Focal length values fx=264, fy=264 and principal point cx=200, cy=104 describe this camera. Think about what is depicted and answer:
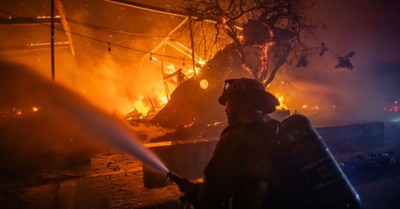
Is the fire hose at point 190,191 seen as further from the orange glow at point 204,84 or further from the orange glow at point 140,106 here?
the orange glow at point 140,106

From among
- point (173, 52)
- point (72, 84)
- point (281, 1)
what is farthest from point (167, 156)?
point (72, 84)

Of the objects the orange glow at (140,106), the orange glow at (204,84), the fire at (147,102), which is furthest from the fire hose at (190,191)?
the orange glow at (140,106)

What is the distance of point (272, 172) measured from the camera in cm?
205

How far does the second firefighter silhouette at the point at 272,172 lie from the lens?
205cm

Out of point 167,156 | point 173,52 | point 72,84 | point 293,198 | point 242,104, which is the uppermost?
point 173,52

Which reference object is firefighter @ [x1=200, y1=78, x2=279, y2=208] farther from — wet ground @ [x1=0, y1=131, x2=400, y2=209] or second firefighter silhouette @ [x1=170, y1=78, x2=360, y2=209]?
wet ground @ [x1=0, y1=131, x2=400, y2=209]

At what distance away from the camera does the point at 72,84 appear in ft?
76.3

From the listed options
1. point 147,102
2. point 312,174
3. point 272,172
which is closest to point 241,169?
point 272,172

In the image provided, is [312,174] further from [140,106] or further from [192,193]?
[140,106]

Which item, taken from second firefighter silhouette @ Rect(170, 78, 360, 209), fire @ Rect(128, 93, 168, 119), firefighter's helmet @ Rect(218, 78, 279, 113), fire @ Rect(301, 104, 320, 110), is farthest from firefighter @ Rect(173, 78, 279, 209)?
fire @ Rect(301, 104, 320, 110)

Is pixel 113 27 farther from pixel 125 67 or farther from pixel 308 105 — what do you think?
pixel 308 105

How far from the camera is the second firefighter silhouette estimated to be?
6.72 feet

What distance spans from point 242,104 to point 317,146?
0.71 m

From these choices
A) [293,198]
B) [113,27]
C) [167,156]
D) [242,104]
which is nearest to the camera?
[293,198]
